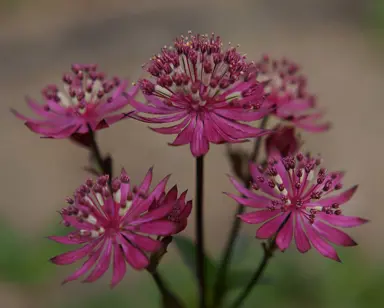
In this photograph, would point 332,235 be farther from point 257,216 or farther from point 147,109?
point 147,109

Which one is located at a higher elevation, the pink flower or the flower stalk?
the pink flower

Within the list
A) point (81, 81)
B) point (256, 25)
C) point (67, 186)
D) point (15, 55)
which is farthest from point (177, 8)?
point (81, 81)

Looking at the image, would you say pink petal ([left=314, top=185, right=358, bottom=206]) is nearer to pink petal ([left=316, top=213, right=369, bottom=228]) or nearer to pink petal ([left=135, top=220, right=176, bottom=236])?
pink petal ([left=316, top=213, right=369, bottom=228])

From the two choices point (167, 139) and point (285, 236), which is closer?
point (285, 236)

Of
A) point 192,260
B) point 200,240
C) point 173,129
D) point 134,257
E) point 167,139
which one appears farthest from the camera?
point 167,139

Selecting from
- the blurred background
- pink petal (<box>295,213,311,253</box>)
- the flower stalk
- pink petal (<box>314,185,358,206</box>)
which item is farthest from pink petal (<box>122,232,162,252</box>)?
the blurred background

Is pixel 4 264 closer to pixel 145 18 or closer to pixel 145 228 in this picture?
pixel 145 228

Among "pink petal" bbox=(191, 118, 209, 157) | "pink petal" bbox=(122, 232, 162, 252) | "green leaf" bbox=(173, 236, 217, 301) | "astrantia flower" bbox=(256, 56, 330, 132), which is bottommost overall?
"green leaf" bbox=(173, 236, 217, 301)

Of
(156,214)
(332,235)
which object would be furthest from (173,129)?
(332,235)
